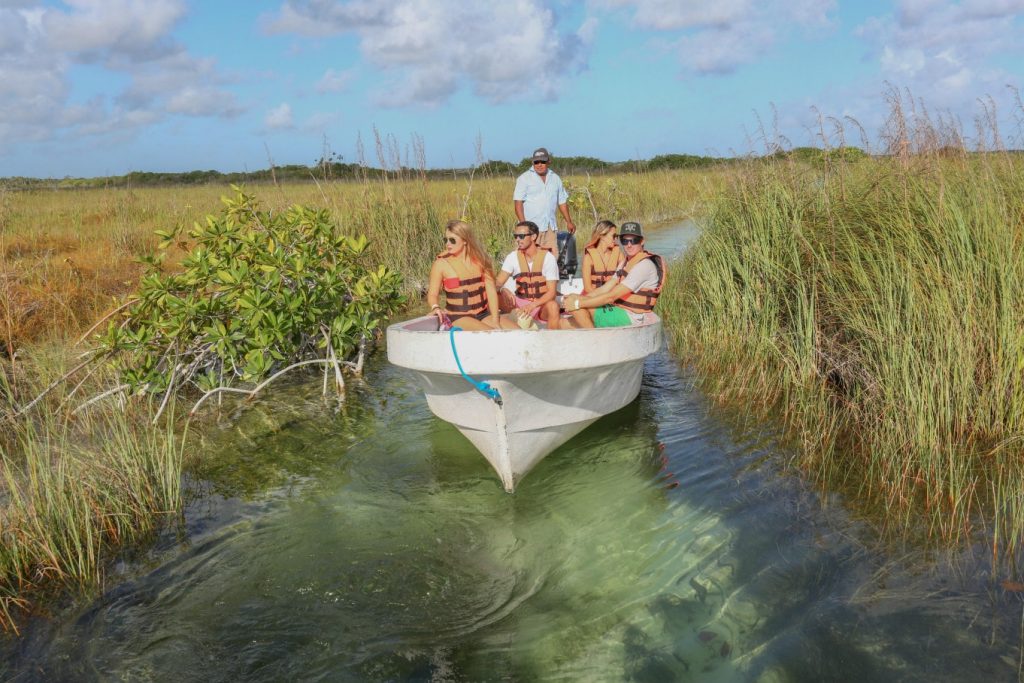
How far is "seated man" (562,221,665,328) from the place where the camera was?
6301 mm

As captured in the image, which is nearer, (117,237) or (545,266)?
(545,266)

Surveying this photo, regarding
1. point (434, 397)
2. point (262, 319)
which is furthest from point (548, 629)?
point (262, 319)

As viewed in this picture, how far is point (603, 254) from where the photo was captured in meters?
7.17

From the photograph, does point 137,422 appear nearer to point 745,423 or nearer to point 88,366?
point 88,366

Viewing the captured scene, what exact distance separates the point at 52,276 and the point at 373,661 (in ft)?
28.8

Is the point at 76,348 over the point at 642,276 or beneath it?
beneath

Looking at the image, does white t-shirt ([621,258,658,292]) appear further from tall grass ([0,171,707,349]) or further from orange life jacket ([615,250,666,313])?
tall grass ([0,171,707,349])

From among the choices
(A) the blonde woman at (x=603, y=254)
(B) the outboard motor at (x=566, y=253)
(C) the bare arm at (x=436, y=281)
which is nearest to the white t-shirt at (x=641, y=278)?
(A) the blonde woman at (x=603, y=254)

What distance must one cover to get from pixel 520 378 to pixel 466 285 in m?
1.50

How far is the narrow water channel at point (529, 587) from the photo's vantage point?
342cm

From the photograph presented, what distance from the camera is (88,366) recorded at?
7113mm

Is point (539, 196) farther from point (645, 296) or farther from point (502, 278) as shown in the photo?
point (645, 296)

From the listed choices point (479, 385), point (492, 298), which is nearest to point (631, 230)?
point (492, 298)

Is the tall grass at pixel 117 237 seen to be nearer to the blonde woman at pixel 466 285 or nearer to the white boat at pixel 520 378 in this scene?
the blonde woman at pixel 466 285
